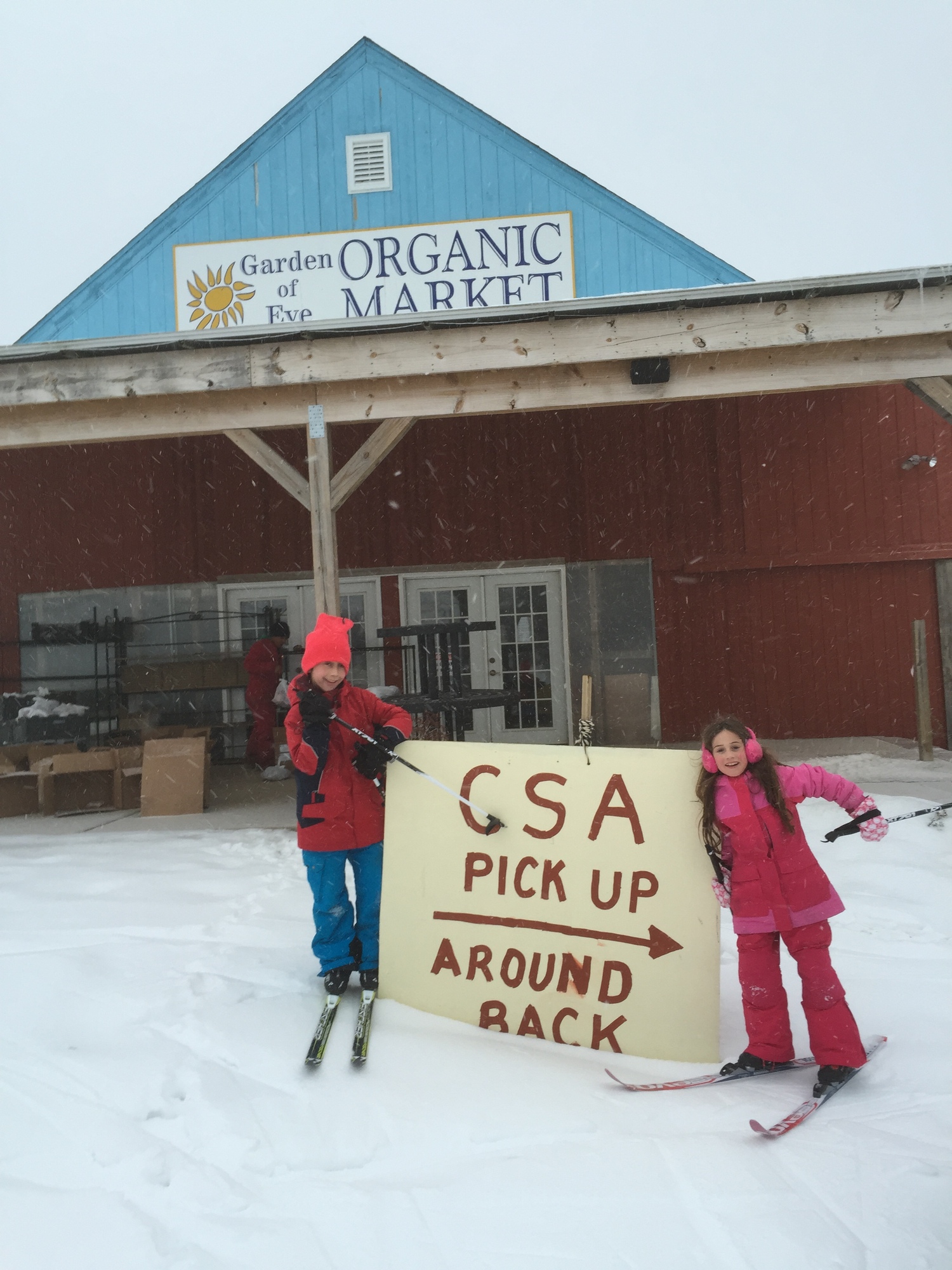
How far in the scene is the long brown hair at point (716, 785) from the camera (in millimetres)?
2857

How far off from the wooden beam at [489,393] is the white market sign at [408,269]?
6.99 meters

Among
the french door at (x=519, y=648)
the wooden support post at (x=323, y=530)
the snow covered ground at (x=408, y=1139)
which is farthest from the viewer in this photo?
the french door at (x=519, y=648)

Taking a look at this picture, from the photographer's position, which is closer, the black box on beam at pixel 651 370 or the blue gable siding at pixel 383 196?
the black box on beam at pixel 651 370

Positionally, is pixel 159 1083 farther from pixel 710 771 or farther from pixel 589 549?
pixel 589 549

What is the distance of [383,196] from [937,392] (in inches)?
378

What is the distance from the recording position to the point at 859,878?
16.0 feet

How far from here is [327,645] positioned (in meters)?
3.34

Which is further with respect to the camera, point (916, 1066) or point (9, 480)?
point (9, 480)

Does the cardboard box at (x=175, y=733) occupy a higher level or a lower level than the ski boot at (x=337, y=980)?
higher

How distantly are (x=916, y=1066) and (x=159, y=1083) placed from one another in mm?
2366

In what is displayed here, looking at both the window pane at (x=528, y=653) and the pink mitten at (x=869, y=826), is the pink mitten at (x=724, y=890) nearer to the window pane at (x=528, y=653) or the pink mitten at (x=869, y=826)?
the pink mitten at (x=869, y=826)

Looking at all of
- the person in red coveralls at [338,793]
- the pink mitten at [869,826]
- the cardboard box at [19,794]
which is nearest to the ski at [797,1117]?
the pink mitten at [869,826]

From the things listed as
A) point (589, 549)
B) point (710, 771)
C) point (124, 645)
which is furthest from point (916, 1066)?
point (124, 645)

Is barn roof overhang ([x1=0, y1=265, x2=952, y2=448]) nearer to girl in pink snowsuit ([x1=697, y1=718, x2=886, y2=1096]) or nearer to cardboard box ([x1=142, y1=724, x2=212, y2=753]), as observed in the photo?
cardboard box ([x1=142, y1=724, x2=212, y2=753])
